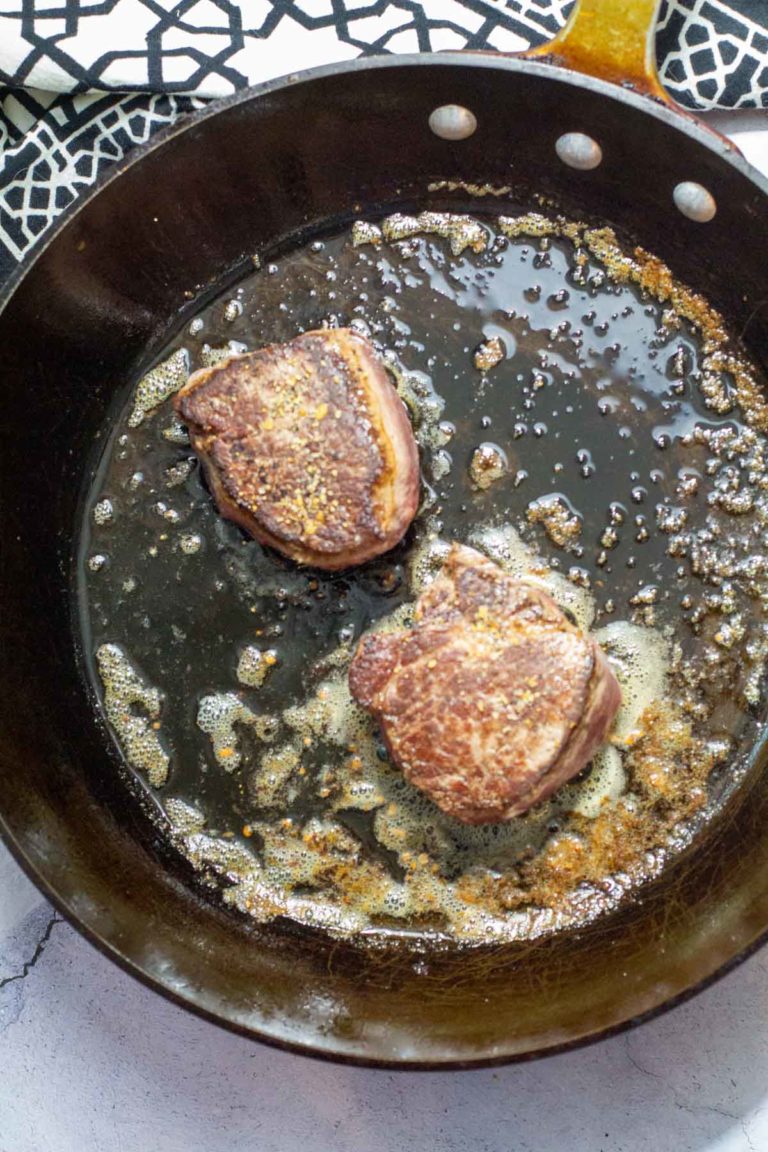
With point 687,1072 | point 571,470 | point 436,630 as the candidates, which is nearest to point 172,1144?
point 687,1072

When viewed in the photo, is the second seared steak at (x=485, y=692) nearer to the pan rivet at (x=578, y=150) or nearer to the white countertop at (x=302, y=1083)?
the white countertop at (x=302, y=1083)

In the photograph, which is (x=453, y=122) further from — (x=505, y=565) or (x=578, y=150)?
(x=505, y=565)

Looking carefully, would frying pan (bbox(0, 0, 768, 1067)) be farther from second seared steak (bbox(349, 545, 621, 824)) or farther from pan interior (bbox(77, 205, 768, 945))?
second seared steak (bbox(349, 545, 621, 824))

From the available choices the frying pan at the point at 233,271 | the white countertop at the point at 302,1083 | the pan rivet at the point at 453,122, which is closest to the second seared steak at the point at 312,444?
the frying pan at the point at 233,271

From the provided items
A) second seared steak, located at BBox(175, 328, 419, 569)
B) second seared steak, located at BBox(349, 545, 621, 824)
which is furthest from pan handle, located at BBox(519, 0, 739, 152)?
second seared steak, located at BBox(349, 545, 621, 824)

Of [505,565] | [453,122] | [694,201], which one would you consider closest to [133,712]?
[505,565]

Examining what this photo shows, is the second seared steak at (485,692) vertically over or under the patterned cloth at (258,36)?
under
